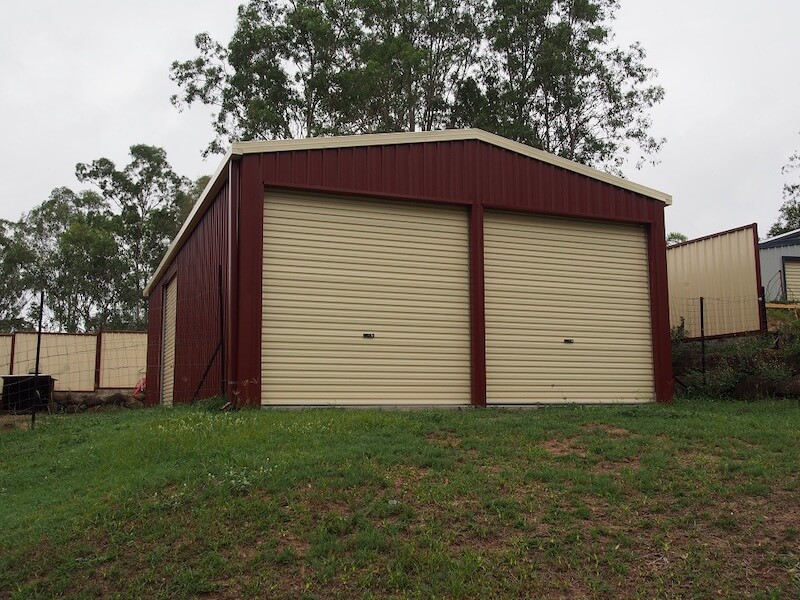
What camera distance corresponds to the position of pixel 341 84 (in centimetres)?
2655

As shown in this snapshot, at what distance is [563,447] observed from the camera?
772 cm

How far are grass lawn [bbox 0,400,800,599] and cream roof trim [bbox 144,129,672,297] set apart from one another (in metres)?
4.22

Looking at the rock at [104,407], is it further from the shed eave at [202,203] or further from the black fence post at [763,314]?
the black fence post at [763,314]

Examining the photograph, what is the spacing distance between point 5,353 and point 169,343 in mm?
7673

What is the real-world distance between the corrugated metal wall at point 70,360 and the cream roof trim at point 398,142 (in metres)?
11.5

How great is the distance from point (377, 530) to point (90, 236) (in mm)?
34486

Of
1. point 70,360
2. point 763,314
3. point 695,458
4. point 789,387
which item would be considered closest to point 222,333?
point 695,458

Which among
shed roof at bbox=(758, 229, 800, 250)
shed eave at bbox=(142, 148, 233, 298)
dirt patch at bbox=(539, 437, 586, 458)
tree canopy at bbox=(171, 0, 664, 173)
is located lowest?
dirt patch at bbox=(539, 437, 586, 458)

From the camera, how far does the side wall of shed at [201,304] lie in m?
11.9

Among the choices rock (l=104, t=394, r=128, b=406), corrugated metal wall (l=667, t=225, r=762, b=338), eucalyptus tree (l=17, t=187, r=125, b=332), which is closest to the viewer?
corrugated metal wall (l=667, t=225, r=762, b=338)

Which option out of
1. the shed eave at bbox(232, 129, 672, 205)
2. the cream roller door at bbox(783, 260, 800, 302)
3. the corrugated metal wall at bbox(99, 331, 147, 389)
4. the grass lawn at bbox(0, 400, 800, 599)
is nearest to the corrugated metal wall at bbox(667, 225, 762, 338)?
the shed eave at bbox(232, 129, 672, 205)

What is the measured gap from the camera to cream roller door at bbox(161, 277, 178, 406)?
1719 cm

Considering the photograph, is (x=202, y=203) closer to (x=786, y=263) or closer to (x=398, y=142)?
(x=398, y=142)

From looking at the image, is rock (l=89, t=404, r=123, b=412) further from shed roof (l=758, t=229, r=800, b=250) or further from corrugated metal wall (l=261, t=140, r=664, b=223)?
shed roof (l=758, t=229, r=800, b=250)
